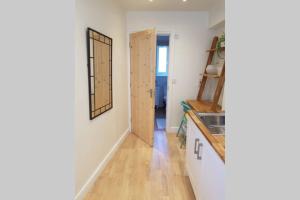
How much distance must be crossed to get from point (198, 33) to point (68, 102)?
3.63m

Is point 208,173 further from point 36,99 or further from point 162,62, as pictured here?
point 162,62

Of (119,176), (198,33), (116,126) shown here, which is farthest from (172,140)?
(198,33)

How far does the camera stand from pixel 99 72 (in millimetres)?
2295

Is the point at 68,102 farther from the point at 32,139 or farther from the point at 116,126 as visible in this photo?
the point at 116,126

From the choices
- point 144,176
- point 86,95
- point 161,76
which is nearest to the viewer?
point 86,95

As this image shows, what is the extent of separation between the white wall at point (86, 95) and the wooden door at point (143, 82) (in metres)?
0.24

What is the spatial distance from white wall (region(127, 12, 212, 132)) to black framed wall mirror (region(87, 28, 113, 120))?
1291 mm

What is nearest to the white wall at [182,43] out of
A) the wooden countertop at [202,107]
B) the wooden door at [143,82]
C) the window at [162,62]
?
the wooden door at [143,82]

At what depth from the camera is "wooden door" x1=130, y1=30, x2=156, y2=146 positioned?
318cm

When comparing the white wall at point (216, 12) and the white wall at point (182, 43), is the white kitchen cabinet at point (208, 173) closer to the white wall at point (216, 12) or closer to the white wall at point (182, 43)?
the white wall at point (216, 12)

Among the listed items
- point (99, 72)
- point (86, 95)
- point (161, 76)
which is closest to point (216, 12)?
point (99, 72)

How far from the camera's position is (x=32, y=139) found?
1.51 ft

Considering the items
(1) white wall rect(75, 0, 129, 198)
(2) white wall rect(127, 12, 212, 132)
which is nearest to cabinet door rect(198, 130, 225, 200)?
(1) white wall rect(75, 0, 129, 198)

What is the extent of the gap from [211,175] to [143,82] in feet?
7.74
